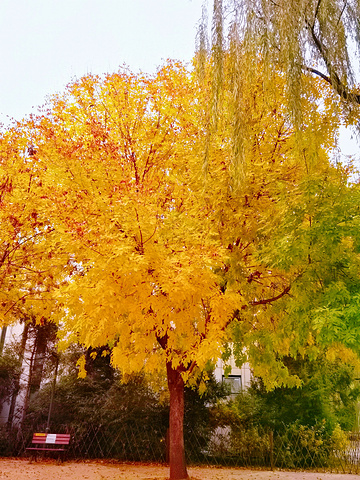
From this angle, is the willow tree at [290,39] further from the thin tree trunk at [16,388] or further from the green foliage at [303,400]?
the thin tree trunk at [16,388]

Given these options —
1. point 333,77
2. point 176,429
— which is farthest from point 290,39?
point 176,429

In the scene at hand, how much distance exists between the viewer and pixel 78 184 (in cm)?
913

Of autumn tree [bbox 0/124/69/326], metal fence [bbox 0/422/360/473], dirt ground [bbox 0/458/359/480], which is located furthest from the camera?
metal fence [bbox 0/422/360/473]

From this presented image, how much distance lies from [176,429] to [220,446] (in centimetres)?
461

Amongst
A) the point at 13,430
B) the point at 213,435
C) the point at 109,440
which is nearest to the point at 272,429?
the point at 213,435

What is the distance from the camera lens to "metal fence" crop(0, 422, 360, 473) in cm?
1246

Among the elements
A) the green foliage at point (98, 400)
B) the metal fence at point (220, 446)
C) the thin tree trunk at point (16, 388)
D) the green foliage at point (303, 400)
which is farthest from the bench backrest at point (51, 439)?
the green foliage at point (303, 400)

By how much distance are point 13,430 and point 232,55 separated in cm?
1361

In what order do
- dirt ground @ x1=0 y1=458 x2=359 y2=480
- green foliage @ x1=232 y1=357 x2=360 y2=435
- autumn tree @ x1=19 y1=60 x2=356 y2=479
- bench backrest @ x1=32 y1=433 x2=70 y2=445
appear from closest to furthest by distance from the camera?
autumn tree @ x1=19 y1=60 x2=356 y2=479 < dirt ground @ x1=0 y1=458 x2=359 y2=480 < bench backrest @ x1=32 y1=433 x2=70 y2=445 < green foliage @ x1=232 y1=357 x2=360 y2=435

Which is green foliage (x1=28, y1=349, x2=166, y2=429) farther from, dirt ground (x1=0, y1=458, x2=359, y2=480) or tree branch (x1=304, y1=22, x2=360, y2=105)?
tree branch (x1=304, y1=22, x2=360, y2=105)

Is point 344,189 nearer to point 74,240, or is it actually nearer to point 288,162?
point 288,162

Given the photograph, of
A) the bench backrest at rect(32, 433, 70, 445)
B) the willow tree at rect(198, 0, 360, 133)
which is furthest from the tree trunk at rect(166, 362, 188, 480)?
the willow tree at rect(198, 0, 360, 133)

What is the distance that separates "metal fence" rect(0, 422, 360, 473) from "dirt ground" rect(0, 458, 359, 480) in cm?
71

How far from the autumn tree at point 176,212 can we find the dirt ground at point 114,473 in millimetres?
2213
